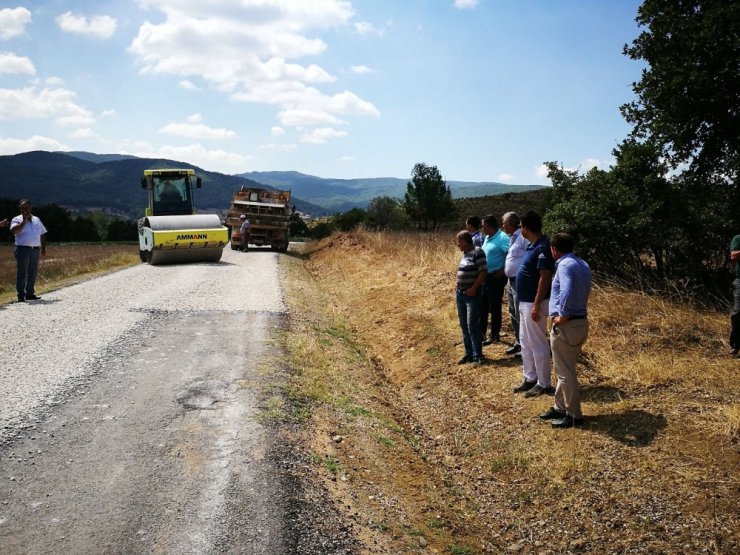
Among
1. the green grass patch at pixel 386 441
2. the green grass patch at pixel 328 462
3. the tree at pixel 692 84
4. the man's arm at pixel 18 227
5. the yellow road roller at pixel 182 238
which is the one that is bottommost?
the green grass patch at pixel 386 441

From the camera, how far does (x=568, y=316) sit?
5.48m

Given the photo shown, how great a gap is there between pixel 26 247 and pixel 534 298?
33.3 ft

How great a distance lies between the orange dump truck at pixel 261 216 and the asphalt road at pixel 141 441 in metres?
16.7

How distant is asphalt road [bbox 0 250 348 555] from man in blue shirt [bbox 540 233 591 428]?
2857mm

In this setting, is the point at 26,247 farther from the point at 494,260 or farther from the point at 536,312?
the point at 536,312

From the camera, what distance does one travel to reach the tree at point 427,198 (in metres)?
62.6

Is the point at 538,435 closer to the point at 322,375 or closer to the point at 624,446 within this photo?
the point at 624,446

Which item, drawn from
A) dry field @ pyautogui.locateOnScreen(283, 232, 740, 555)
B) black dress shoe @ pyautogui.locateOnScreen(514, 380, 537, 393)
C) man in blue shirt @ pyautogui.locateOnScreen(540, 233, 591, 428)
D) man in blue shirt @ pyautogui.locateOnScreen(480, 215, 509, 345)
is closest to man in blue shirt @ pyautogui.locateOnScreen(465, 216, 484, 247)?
man in blue shirt @ pyautogui.locateOnScreen(480, 215, 509, 345)

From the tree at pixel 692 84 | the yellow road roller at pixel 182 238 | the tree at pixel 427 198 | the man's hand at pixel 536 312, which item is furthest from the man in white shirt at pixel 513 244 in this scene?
the tree at pixel 427 198

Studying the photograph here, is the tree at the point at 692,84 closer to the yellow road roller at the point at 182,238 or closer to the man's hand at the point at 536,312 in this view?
the man's hand at the point at 536,312

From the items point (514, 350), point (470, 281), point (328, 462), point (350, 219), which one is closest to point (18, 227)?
point (470, 281)

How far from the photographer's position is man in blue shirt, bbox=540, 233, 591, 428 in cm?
546

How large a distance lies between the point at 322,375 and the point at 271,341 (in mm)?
1583

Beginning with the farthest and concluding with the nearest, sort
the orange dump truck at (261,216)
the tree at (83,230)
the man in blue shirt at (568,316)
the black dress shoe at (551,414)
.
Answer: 1. the tree at (83,230)
2. the orange dump truck at (261,216)
3. the black dress shoe at (551,414)
4. the man in blue shirt at (568,316)
